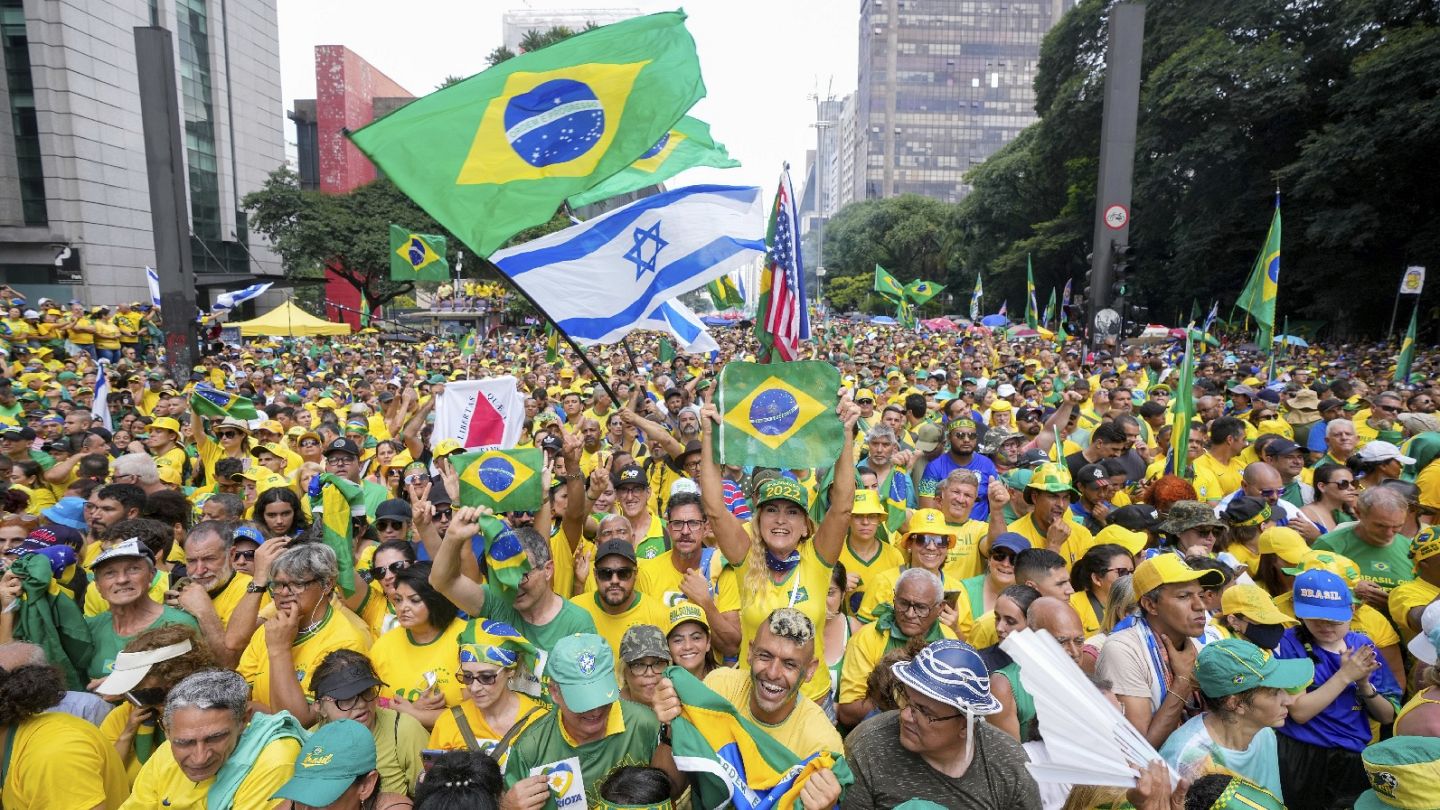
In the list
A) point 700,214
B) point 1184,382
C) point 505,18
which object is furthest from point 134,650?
point 505,18

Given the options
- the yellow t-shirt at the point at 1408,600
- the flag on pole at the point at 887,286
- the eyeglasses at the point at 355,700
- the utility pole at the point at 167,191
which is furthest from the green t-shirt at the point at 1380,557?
the flag on pole at the point at 887,286

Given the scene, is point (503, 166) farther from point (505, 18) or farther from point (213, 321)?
point (505, 18)

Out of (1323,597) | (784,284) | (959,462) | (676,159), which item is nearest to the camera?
(1323,597)

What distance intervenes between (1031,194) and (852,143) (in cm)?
10453

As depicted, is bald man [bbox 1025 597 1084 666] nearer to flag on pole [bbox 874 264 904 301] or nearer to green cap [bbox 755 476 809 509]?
green cap [bbox 755 476 809 509]

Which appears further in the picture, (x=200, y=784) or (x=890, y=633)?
(x=890, y=633)

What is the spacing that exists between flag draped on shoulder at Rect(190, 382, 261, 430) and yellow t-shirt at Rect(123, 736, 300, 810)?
550 cm

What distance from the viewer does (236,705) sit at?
9.38 ft

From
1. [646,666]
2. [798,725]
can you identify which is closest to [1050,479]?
[798,725]

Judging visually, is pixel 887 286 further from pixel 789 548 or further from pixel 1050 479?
pixel 789 548

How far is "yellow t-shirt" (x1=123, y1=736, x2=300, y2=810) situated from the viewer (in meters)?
2.73

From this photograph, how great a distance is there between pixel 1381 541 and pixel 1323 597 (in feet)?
5.03

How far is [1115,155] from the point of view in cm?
2395

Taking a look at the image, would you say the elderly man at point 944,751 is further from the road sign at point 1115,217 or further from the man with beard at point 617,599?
the road sign at point 1115,217
